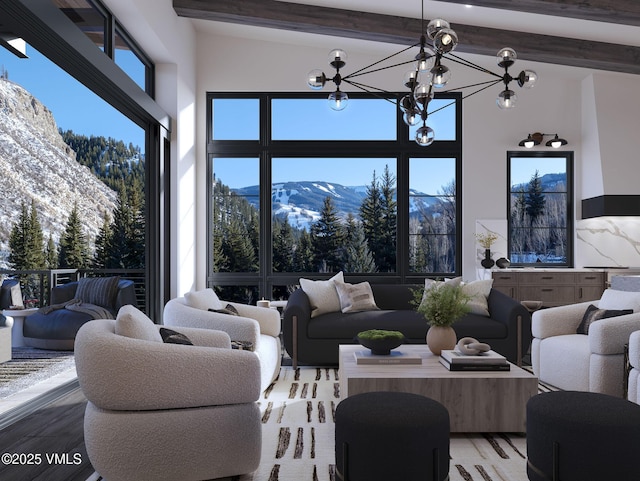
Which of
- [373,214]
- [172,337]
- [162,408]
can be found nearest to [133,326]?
[172,337]

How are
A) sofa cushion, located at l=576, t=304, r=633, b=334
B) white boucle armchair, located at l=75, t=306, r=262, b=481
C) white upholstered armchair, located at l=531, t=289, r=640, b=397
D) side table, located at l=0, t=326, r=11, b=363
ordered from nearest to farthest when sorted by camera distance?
white boucle armchair, located at l=75, t=306, r=262, b=481, white upholstered armchair, located at l=531, t=289, r=640, b=397, sofa cushion, located at l=576, t=304, r=633, b=334, side table, located at l=0, t=326, r=11, b=363

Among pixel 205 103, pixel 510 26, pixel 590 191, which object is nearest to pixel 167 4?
pixel 205 103

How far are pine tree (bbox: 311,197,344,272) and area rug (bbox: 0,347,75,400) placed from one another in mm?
3412

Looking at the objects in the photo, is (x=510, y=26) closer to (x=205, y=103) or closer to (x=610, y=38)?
(x=610, y=38)

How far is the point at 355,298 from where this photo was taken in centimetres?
504

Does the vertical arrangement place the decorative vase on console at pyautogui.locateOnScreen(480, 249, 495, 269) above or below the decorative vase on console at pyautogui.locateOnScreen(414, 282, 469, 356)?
above

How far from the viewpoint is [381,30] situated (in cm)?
623

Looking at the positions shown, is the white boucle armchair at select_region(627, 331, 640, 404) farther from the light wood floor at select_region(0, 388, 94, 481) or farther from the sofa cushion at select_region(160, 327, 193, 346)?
the light wood floor at select_region(0, 388, 94, 481)

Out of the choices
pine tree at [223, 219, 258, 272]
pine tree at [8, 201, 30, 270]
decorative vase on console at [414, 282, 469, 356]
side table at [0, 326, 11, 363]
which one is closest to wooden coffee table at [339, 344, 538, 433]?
decorative vase on console at [414, 282, 469, 356]

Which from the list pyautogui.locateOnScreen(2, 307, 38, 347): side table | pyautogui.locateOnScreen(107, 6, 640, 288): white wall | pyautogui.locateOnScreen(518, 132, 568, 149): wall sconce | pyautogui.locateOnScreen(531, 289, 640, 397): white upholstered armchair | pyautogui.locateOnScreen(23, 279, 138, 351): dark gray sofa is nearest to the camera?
pyautogui.locateOnScreen(531, 289, 640, 397): white upholstered armchair

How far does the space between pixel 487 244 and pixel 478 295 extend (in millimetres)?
2128

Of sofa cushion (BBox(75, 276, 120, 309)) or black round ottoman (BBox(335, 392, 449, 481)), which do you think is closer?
black round ottoman (BBox(335, 392, 449, 481))

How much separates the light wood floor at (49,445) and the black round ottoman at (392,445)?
4.37 feet

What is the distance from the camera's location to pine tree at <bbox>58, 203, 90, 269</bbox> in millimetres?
5734
